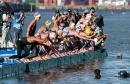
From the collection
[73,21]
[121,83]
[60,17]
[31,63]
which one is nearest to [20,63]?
[31,63]

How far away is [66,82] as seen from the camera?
1090 inches

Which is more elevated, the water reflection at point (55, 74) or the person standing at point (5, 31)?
the person standing at point (5, 31)

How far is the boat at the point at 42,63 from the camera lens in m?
28.5

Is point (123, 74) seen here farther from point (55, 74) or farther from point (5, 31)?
point (5, 31)

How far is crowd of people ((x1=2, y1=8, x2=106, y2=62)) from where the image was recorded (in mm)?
30938

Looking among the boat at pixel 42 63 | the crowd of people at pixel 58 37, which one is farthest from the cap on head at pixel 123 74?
the crowd of people at pixel 58 37

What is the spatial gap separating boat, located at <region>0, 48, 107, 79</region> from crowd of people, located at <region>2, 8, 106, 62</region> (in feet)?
0.71

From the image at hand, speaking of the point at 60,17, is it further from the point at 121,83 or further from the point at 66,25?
the point at 121,83

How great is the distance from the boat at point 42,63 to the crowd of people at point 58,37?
0.71 feet

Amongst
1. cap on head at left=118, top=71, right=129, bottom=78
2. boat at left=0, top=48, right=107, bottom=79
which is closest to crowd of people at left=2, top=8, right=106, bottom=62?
boat at left=0, top=48, right=107, bottom=79

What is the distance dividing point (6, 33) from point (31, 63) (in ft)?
11.3

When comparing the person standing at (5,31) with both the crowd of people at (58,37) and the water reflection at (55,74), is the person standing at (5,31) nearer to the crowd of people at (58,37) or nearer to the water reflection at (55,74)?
the crowd of people at (58,37)

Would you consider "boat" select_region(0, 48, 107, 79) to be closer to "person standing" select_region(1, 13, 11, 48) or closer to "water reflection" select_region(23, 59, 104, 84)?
"water reflection" select_region(23, 59, 104, 84)

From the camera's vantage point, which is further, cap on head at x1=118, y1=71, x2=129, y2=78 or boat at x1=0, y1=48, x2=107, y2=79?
cap on head at x1=118, y1=71, x2=129, y2=78
